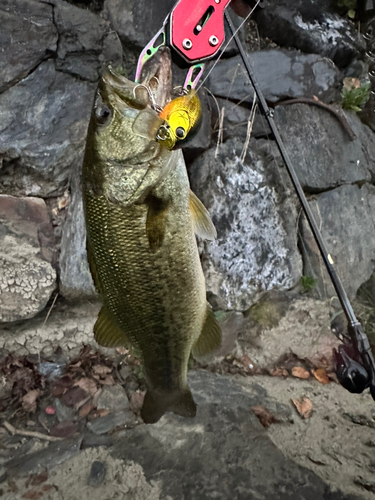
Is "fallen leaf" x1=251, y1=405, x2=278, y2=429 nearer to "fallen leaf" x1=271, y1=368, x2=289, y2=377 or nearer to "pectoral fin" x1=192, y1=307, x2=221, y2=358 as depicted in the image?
"fallen leaf" x1=271, y1=368, x2=289, y2=377

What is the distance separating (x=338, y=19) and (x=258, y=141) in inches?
64.6

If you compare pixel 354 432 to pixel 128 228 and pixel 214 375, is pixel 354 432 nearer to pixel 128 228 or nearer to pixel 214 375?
pixel 214 375

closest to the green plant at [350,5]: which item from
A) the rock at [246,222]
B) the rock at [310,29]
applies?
the rock at [310,29]

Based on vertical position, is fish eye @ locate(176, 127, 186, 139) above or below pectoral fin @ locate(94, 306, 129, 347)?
above

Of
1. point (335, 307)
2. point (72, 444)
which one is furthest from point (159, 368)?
point (335, 307)

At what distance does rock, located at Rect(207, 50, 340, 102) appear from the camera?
10.6ft

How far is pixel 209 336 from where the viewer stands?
181 centimetres

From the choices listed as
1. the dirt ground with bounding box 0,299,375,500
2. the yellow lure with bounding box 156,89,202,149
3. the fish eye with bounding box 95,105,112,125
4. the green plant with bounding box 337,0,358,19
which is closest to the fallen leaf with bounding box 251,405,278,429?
the dirt ground with bounding box 0,299,375,500

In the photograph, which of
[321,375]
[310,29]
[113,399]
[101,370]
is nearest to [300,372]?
[321,375]

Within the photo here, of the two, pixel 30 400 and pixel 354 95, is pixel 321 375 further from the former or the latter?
pixel 354 95

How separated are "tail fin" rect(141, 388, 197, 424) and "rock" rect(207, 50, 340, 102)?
252 centimetres

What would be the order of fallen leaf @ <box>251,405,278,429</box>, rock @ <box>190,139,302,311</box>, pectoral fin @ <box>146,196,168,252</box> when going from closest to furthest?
pectoral fin @ <box>146,196,168,252</box> < fallen leaf @ <box>251,405,278,429</box> < rock @ <box>190,139,302,311</box>

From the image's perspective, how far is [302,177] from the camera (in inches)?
132

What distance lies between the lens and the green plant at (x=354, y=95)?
350 cm
